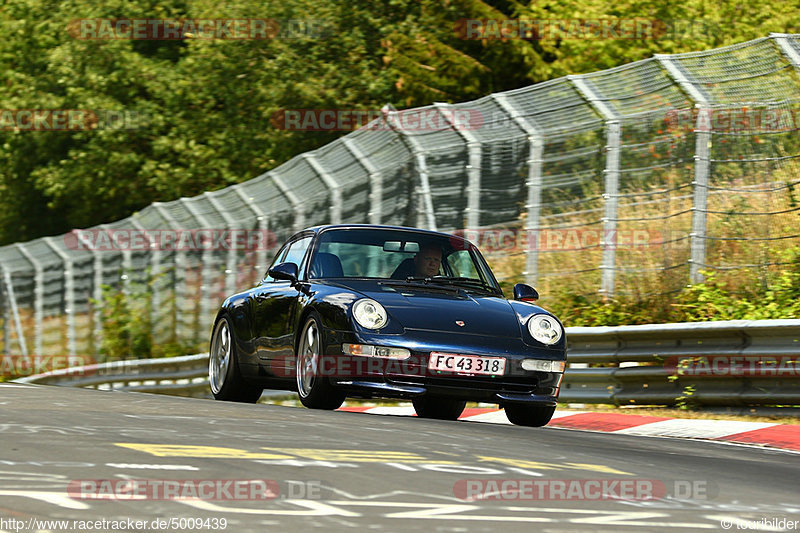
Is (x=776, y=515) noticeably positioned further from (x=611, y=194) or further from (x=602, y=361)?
(x=611, y=194)

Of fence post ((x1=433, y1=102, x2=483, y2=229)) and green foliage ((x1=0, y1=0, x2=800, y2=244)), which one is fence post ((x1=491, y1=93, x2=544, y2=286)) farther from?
green foliage ((x1=0, y1=0, x2=800, y2=244))

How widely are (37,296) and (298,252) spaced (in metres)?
15.2

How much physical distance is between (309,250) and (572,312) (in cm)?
413

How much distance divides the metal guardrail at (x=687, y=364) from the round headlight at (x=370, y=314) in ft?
9.36

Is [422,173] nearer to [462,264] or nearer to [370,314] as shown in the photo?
[462,264]

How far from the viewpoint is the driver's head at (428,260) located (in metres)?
10.3

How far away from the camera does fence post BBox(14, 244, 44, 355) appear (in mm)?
24266

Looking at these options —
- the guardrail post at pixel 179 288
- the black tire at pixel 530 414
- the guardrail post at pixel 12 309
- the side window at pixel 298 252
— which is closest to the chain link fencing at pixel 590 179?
the guardrail post at pixel 179 288

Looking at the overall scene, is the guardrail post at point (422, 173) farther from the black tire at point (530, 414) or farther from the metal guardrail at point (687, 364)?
the black tire at point (530, 414)

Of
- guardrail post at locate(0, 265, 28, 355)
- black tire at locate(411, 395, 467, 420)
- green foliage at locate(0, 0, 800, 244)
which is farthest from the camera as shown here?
green foliage at locate(0, 0, 800, 244)

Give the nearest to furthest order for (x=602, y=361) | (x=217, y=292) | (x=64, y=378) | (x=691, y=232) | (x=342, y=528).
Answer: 1. (x=342, y=528)
2. (x=602, y=361)
3. (x=691, y=232)
4. (x=217, y=292)
5. (x=64, y=378)

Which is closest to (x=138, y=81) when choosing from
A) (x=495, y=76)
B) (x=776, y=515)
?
(x=495, y=76)

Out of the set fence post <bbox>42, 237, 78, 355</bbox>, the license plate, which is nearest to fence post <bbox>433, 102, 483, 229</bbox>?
the license plate

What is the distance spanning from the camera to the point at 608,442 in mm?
7988
